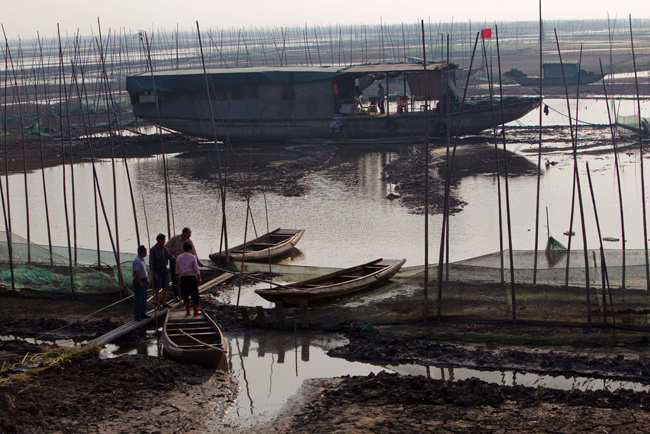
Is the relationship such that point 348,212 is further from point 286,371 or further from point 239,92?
point 239,92

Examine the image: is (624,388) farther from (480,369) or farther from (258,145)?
(258,145)

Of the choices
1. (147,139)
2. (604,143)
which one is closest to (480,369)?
(604,143)

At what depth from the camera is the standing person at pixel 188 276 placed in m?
8.72

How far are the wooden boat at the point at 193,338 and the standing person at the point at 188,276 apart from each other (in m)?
0.17

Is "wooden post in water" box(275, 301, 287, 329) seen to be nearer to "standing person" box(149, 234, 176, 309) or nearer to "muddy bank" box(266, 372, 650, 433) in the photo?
"standing person" box(149, 234, 176, 309)

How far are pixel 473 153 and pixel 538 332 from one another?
1505 cm

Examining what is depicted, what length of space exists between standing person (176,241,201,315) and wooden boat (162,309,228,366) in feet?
0.57

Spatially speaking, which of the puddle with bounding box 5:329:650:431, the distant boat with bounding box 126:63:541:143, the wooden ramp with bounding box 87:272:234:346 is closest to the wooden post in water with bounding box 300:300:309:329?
the puddle with bounding box 5:329:650:431

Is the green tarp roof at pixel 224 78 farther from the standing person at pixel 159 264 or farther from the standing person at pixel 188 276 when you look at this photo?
the standing person at pixel 188 276

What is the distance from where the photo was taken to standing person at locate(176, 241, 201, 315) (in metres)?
8.72

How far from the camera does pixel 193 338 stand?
314 inches

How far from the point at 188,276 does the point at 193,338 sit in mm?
960

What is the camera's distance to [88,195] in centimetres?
1902

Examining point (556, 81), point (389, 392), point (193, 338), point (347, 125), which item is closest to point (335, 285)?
point (193, 338)
